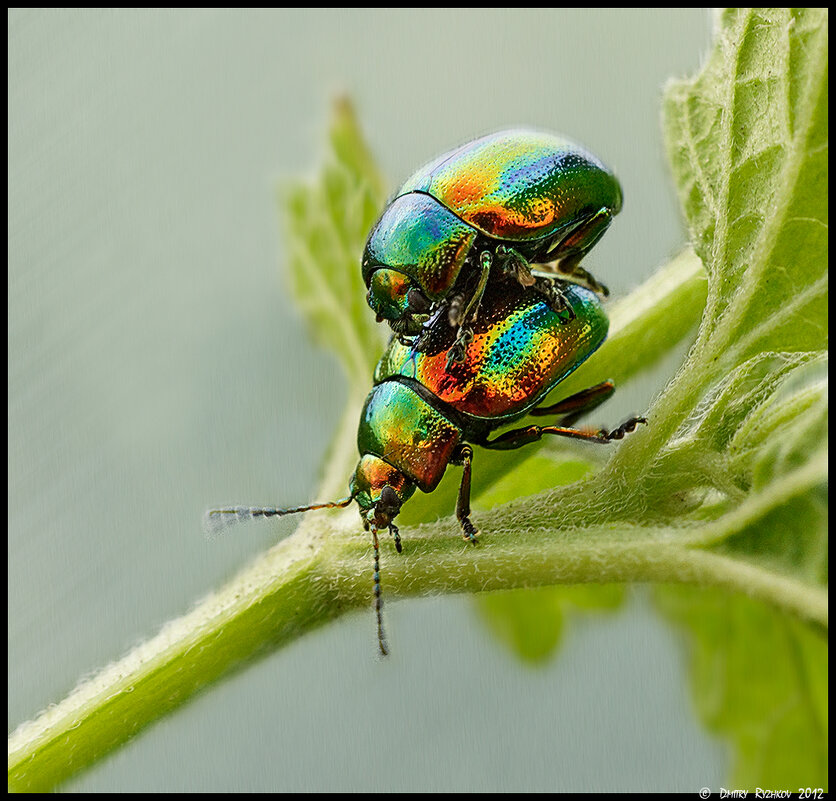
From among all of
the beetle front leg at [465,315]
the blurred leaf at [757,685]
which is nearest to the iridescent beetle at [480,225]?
the beetle front leg at [465,315]

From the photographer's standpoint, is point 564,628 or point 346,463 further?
point 564,628

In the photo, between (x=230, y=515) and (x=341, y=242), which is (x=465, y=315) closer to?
(x=341, y=242)

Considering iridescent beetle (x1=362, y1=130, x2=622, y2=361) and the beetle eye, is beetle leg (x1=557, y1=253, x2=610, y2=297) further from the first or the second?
the beetle eye

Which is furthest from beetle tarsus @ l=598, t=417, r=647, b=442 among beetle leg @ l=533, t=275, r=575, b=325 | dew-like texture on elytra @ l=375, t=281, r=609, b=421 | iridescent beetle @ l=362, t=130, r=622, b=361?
iridescent beetle @ l=362, t=130, r=622, b=361

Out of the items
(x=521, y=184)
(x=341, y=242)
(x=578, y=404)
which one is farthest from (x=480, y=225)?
(x=341, y=242)

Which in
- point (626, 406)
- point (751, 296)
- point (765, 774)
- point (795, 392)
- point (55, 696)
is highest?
point (751, 296)

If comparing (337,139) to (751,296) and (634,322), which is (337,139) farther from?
(751,296)

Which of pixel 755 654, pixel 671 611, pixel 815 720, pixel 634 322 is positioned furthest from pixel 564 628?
pixel 634 322
